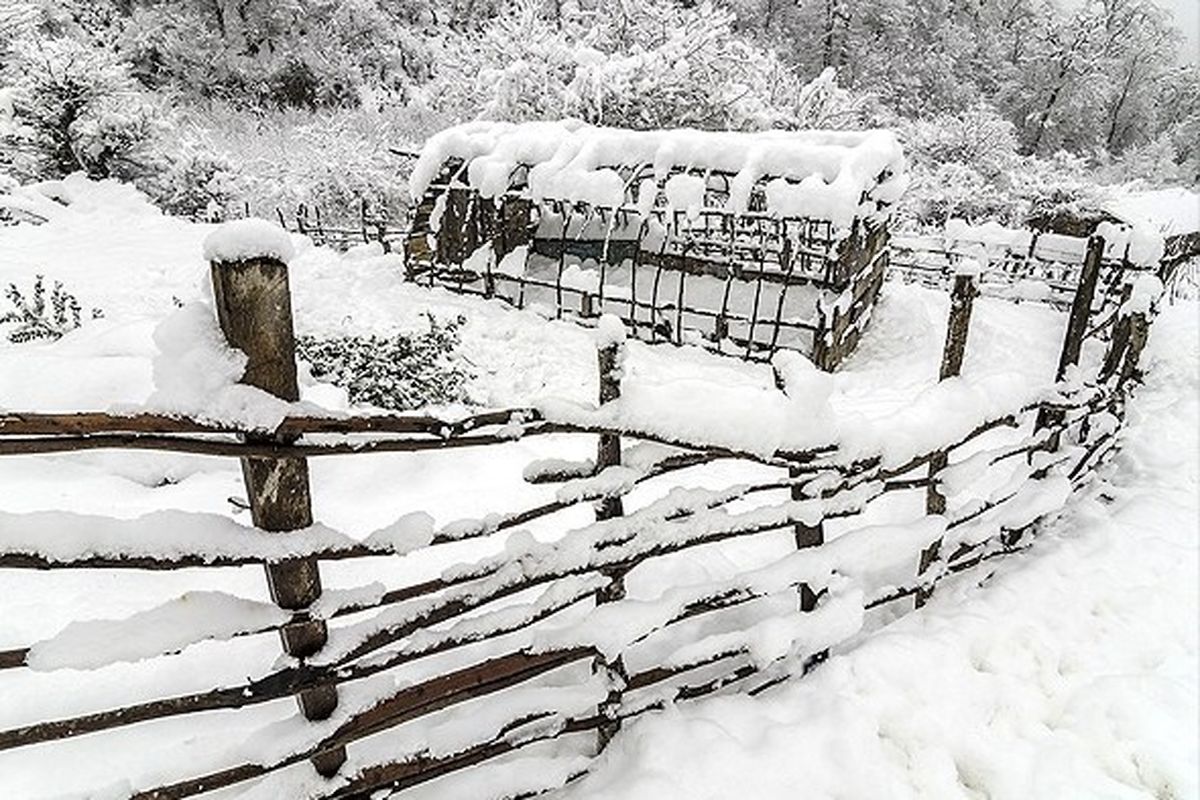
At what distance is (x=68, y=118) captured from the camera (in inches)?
520

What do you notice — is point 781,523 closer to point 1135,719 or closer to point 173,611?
point 1135,719

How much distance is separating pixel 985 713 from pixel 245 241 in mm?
2971

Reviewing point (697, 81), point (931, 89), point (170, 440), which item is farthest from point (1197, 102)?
point (170, 440)

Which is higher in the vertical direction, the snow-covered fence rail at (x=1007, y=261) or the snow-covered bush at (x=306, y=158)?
the snow-covered bush at (x=306, y=158)

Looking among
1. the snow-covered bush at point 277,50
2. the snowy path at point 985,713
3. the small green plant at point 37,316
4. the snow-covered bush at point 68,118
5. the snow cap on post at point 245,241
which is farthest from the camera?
the snow-covered bush at point 277,50

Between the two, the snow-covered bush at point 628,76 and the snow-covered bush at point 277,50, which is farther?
the snow-covered bush at point 277,50

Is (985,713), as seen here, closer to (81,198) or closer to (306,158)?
(81,198)

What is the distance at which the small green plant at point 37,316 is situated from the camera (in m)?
6.28

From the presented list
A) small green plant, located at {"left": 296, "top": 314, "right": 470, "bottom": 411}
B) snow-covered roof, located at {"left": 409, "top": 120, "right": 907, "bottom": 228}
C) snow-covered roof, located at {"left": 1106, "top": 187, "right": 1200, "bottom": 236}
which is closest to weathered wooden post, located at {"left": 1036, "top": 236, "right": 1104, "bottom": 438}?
snow-covered roof, located at {"left": 409, "top": 120, "right": 907, "bottom": 228}

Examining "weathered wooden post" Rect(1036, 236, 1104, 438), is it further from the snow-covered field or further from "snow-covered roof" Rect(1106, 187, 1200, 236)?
"snow-covered roof" Rect(1106, 187, 1200, 236)

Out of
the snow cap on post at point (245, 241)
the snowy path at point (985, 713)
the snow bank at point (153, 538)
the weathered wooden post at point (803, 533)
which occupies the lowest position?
the snowy path at point (985, 713)

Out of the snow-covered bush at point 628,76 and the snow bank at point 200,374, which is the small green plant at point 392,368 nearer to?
the snow bank at point 200,374

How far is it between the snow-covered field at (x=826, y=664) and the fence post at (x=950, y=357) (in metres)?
0.18

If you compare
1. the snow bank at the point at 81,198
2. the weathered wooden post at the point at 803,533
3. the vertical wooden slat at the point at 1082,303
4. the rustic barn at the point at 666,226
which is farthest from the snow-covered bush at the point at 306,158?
the weathered wooden post at the point at 803,533
